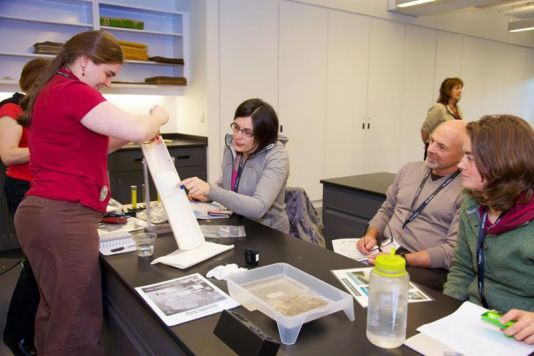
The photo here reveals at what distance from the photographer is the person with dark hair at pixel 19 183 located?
201 cm

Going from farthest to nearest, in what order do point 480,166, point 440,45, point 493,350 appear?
1. point 440,45
2. point 480,166
3. point 493,350

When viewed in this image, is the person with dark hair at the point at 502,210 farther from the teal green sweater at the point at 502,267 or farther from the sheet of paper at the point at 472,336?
the sheet of paper at the point at 472,336

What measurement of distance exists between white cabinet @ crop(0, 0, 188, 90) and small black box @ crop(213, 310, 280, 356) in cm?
341

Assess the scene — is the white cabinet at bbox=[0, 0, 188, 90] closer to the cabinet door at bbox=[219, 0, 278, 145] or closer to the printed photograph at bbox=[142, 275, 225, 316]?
the cabinet door at bbox=[219, 0, 278, 145]

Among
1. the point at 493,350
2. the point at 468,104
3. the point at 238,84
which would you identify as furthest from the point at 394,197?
the point at 468,104

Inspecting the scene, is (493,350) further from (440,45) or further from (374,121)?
(440,45)

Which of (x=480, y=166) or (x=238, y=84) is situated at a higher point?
(x=238, y=84)

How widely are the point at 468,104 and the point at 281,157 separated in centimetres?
568

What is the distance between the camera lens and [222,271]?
4.27ft

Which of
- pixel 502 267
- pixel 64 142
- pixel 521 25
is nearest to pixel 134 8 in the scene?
pixel 64 142

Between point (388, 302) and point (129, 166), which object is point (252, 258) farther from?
point (129, 166)

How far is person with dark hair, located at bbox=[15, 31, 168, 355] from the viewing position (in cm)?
139

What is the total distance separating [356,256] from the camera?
6.16 feet

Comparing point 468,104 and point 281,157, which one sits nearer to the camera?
point 281,157
